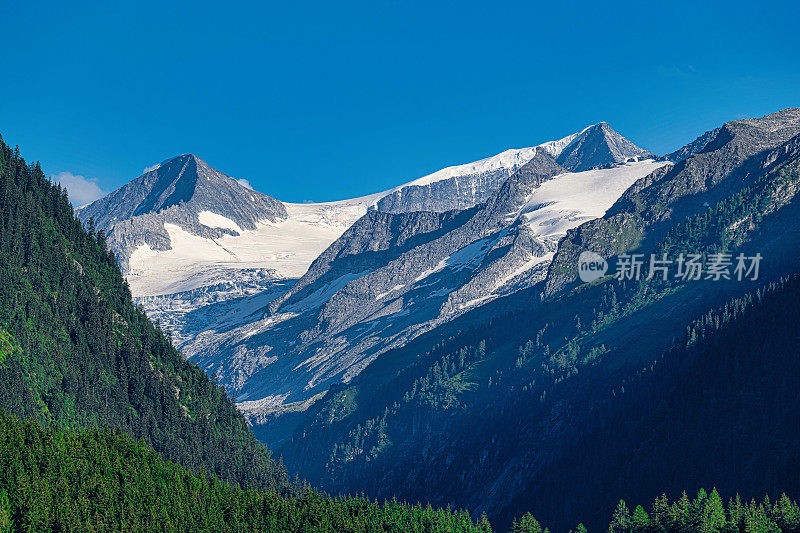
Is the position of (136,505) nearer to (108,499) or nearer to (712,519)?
(108,499)

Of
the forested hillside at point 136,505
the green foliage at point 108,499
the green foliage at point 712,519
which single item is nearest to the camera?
the green foliage at point 108,499

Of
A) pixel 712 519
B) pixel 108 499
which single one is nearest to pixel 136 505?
pixel 108 499

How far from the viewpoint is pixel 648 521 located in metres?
193

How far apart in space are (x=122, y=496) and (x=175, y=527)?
41.4 feet

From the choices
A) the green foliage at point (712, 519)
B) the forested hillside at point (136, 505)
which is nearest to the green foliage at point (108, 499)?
the forested hillside at point (136, 505)

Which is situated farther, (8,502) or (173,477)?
(173,477)

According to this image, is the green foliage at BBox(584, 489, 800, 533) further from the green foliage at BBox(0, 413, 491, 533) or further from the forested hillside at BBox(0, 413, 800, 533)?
the green foliage at BBox(0, 413, 491, 533)

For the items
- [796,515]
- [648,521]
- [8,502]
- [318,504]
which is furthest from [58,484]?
[796,515]

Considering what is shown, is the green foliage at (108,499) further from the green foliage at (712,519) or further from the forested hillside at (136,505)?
the green foliage at (712,519)

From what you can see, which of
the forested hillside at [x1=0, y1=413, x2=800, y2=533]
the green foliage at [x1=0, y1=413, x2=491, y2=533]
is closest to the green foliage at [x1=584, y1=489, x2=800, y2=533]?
the forested hillside at [x1=0, y1=413, x2=800, y2=533]

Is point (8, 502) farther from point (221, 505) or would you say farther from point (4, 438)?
point (221, 505)

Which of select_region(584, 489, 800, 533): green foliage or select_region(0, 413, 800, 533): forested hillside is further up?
select_region(0, 413, 800, 533): forested hillside

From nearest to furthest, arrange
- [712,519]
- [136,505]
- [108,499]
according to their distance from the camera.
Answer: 1. [108,499]
2. [136,505]
3. [712,519]

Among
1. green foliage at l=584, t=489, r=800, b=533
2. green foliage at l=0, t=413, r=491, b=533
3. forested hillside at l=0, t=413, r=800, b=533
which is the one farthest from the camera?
green foliage at l=584, t=489, r=800, b=533
